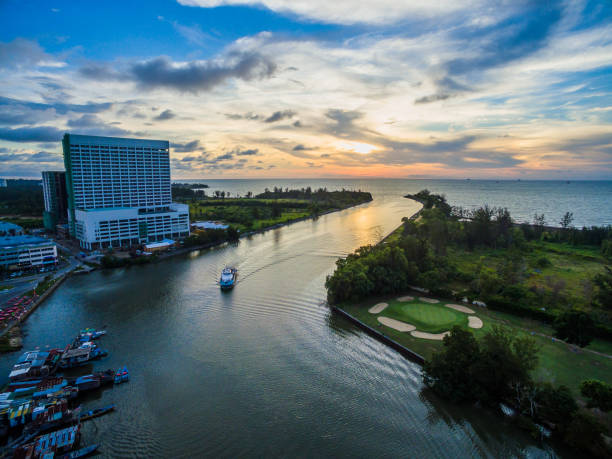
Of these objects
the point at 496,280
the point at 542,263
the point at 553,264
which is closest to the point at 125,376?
the point at 496,280

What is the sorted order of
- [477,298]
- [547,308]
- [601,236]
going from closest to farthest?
1. [547,308]
2. [477,298]
3. [601,236]

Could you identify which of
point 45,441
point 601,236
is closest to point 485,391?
point 45,441

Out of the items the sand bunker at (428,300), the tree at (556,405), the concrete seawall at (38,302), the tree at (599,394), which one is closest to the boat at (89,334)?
the concrete seawall at (38,302)

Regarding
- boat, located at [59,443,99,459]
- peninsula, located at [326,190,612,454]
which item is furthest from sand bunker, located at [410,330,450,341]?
boat, located at [59,443,99,459]

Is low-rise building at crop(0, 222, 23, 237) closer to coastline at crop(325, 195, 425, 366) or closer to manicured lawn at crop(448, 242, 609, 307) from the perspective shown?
coastline at crop(325, 195, 425, 366)

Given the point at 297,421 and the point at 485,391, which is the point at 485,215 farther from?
the point at 297,421

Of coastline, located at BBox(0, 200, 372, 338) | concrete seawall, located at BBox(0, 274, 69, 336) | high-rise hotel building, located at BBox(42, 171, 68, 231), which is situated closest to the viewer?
concrete seawall, located at BBox(0, 274, 69, 336)

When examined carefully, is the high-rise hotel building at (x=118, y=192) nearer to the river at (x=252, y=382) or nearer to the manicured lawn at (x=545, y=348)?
the river at (x=252, y=382)
